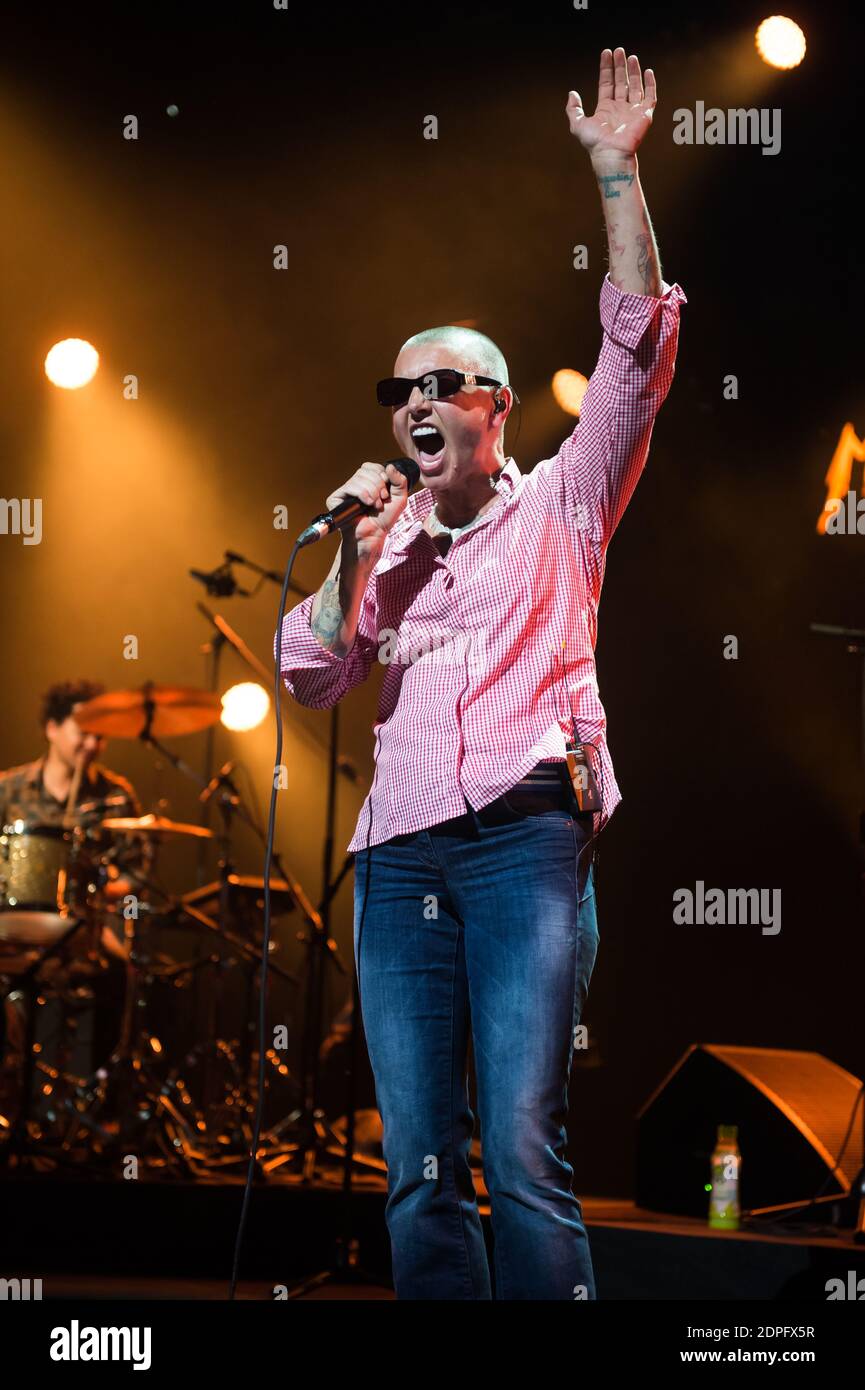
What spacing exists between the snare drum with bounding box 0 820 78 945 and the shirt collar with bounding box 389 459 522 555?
3.16 metres

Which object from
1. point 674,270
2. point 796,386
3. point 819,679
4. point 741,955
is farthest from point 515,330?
point 741,955

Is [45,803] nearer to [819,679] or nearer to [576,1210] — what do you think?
[819,679]

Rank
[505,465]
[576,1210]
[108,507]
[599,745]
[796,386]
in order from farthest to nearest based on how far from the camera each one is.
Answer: [108,507], [796,386], [505,465], [599,745], [576,1210]

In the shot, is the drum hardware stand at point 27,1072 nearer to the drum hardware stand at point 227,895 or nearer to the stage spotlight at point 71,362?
the drum hardware stand at point 227,895

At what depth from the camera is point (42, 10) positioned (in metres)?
5.43

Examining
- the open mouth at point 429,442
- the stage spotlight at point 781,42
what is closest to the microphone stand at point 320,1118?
the open mouth at point 429,442

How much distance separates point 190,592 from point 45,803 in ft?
4.28

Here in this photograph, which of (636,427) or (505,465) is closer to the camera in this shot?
(636,427)

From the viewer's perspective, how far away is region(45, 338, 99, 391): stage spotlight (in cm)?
607

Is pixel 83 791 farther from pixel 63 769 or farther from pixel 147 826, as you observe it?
pixel 147 826

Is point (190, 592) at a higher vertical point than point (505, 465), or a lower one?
higher

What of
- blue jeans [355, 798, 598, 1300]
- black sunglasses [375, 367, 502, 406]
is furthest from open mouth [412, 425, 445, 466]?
blue jeans [355, 798, 598, 1300]

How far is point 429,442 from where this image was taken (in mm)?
2262

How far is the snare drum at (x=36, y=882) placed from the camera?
200 inches
